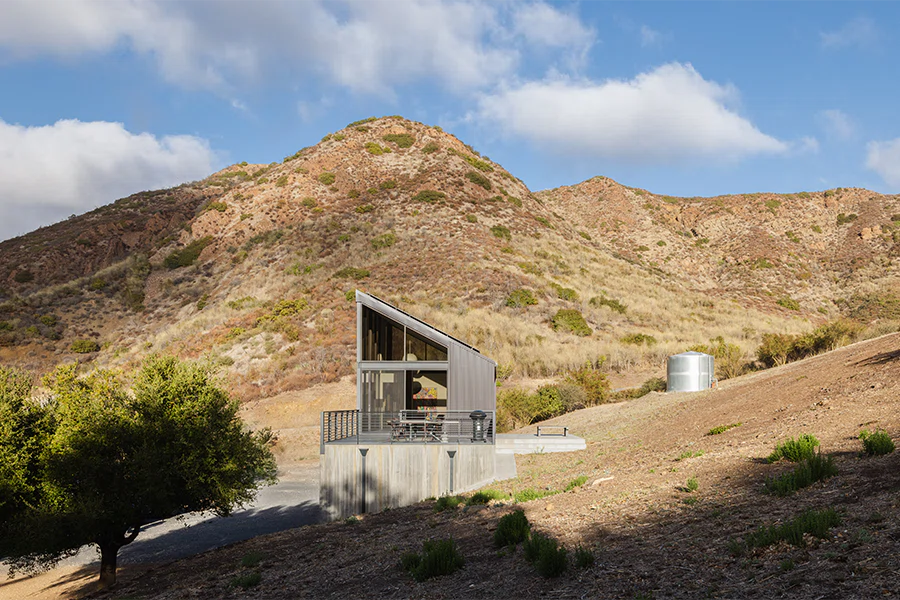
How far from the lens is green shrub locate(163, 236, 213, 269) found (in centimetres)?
6781

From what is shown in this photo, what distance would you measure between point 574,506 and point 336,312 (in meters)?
40.2

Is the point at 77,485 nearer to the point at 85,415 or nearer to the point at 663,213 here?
A: the point at 85,415

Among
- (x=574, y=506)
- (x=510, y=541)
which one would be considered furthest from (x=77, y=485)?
(x=574, y=506)

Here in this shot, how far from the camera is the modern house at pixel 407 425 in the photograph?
18.1 meters

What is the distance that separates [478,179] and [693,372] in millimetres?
51171

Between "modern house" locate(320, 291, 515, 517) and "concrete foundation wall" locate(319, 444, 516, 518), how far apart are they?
0.03 meters

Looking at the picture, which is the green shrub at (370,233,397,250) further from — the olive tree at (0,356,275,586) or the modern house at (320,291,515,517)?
the olive tree at (0,356,275,586)

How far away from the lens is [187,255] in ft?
225

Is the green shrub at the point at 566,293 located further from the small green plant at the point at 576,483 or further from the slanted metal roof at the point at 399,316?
the small green plant at the point at 576,483

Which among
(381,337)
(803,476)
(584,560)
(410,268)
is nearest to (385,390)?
(381,337)

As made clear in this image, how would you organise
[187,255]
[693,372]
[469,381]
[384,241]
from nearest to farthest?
[469,381]
[693,372]
[384,241]
[187,255]

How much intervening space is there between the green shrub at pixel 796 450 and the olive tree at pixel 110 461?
466 inches

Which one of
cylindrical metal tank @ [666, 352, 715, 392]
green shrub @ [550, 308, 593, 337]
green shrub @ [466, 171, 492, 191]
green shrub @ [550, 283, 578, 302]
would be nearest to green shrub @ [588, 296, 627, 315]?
green shrub @ [550, 283, 578, 302]

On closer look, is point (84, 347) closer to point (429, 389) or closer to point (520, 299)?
point (520, 299)
